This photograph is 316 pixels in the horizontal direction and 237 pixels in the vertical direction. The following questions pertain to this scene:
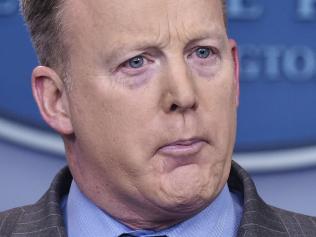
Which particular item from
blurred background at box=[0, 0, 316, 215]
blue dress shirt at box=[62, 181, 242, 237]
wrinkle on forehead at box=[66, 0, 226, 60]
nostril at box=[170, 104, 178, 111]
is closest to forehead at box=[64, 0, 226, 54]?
wrinkle on forehead at box=[66, 0, 226, 60]

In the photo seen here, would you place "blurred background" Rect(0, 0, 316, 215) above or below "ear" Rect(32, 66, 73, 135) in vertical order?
below

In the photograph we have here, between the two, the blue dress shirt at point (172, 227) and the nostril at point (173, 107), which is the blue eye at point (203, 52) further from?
the blue dress shirt at point (172, 227)

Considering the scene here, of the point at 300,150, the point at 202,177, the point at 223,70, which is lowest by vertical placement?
the point at 300,150

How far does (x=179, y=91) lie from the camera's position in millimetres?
1307

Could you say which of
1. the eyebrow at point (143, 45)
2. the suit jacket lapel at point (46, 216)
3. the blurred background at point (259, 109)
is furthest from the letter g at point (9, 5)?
the eyebrow at point (143, 45)

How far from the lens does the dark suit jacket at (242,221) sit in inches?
57.5

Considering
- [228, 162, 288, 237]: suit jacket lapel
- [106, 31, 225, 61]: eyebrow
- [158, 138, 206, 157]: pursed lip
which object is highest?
[106, 31, 225, 61]: eyebrow

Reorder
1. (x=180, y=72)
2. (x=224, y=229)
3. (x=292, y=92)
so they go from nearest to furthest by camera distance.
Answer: (x=180, y=72)
(x=224, y=229)
(x=292, y=92)

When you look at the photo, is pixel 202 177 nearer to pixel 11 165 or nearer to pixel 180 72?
pixel 180 72

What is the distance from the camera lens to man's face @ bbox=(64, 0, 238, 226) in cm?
133

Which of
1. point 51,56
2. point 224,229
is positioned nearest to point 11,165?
point 51,56

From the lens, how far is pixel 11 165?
2.03 meters

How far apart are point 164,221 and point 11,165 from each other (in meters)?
0.69

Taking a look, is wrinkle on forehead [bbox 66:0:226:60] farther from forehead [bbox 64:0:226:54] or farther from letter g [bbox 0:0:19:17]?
letter g [bbox 0:0:19:17]
